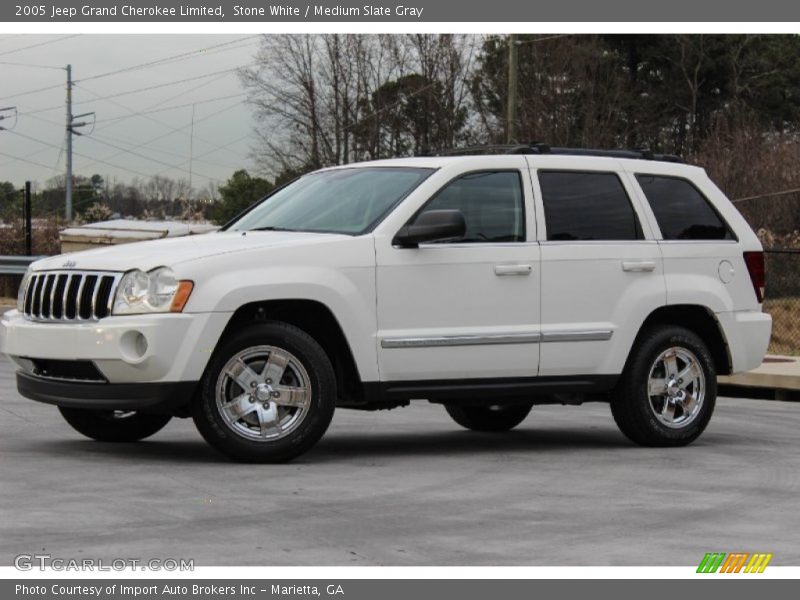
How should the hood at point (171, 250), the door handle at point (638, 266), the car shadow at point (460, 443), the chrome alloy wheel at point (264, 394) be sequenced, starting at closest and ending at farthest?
the hood at point (171, 250) → the chrome alloy wheel at point (264, 394) → the car shadow at point (460, 443) → the door handle at point (638, 266)

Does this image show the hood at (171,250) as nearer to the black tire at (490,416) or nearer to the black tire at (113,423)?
the black tire at (113,423)

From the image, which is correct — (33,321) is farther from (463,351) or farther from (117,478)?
(463,351)

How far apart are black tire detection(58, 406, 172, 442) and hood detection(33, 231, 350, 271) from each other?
45.0 inches

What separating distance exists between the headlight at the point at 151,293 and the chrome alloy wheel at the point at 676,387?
348 cm

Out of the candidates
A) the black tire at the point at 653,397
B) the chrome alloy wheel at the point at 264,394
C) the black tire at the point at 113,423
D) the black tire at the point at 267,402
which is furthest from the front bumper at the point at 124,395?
the black tire at the point at 653,397

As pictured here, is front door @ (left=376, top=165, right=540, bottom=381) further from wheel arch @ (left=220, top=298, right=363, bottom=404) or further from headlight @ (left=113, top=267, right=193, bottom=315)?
headlight @ (left=113, top=267, right=193, bottom=315)

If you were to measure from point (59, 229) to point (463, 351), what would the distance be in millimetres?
27296

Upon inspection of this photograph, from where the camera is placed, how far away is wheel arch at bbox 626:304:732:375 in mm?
11578

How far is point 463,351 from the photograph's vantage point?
1049cm

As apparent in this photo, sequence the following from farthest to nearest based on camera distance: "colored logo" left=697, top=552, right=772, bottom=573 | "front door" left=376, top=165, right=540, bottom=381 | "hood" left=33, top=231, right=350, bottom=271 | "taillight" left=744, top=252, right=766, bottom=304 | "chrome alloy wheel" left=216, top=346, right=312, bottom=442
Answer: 1. "taillight" left=744, top=252, right=766, bottom=304
2. "front door" left=376, top=165, right=540, bottom=381
3. "chrome alloy wheel" left=216, top=346, right=312, bottom=442
4. "hood" left=33, top=231, right=350, bottom=271
5. "colored logo" left=697, top=552, right=772, bottom=573

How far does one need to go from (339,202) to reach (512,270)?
3.94 feet

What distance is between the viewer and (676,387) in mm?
11523

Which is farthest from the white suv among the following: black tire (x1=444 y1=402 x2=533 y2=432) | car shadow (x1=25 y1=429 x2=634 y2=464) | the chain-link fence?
the chain-link fence

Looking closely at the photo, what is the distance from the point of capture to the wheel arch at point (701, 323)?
11.6 metres
